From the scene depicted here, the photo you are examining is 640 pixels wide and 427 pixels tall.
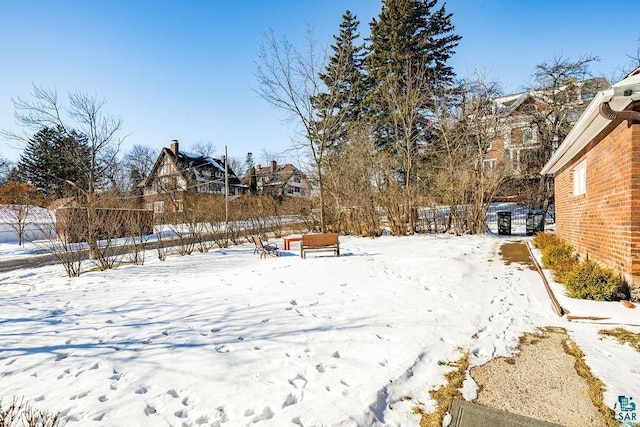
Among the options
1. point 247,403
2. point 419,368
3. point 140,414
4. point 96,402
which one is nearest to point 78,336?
point 96,402

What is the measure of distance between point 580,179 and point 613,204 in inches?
127

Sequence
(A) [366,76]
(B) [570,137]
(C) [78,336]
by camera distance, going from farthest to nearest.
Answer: (A) [366,76] < (B) [570,137] < (C) [78,336]

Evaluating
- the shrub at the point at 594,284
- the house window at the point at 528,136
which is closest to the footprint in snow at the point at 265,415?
the shrub at the point at 594,284

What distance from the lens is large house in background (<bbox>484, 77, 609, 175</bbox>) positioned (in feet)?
66.7

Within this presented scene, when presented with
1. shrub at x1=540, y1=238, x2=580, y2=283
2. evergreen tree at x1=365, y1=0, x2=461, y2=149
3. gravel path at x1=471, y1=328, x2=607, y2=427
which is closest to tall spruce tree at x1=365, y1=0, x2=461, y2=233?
evergreen tree at x1=365, y1=0, x2=461, y2=149

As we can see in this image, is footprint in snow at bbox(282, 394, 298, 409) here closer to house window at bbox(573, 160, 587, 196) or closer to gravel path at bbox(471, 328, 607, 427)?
gravel path at bbox(471, 328, 607, 427)

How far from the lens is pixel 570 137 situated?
685cm

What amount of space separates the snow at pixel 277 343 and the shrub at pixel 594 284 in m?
0.26

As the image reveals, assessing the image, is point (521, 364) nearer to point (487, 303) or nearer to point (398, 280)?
point (487, 303)

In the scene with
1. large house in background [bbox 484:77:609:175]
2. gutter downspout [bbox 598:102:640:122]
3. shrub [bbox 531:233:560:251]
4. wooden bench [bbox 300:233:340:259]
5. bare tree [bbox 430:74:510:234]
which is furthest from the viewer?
large house in background [bbox 484:77:609:175]

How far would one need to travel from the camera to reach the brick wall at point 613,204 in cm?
466

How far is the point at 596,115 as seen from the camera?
5094 mm

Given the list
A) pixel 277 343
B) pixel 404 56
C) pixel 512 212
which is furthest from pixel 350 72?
pixel 277 343

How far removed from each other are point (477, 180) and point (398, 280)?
11388mm
